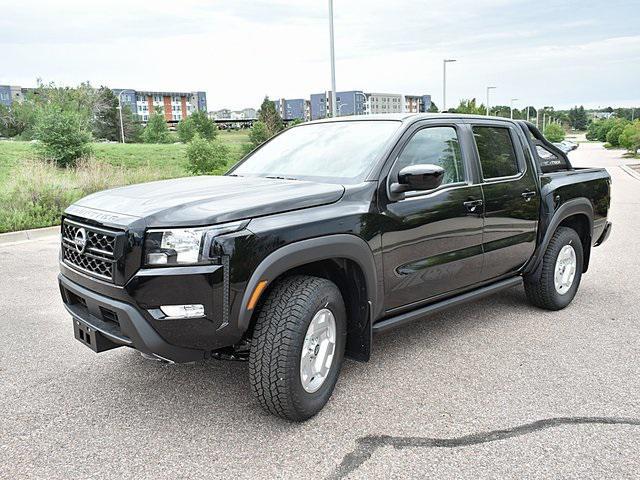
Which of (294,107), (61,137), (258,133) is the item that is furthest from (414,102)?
A: (61,137)

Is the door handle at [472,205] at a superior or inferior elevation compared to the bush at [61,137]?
Result: inferior

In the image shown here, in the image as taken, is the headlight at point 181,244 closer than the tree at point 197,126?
Yes

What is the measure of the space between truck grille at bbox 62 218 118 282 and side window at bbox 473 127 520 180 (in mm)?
2872

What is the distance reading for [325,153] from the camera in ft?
14.1

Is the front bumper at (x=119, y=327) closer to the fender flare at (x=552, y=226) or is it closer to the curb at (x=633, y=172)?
the fender flare at (x=552, y=226)

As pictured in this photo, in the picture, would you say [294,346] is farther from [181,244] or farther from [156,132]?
[156,132]

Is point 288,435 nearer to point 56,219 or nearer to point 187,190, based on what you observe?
point 187,190

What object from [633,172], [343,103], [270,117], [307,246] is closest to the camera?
[307,246]

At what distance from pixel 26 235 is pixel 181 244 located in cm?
833

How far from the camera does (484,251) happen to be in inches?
182

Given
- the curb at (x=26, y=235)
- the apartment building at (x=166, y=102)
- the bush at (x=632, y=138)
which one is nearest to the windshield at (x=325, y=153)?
the curb at (x=26, y=235)

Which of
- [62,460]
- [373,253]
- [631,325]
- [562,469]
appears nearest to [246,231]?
[373,253]

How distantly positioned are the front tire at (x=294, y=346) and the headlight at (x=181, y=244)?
0.51m

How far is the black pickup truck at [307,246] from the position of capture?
3.08m
